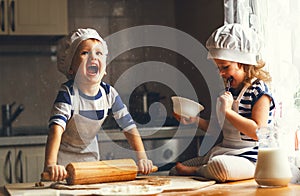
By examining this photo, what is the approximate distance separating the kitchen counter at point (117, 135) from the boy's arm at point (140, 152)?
0.72 m

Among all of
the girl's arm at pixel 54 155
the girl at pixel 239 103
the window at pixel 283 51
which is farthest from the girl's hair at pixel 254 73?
the girl's arm at pixel 54 155

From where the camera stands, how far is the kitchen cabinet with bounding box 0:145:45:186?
2.24 meters

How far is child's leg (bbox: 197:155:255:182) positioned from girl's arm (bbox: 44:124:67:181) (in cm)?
34

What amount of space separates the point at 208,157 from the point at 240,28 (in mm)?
333

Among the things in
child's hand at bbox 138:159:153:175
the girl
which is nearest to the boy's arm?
child's hand at bbox 138:159:153:175

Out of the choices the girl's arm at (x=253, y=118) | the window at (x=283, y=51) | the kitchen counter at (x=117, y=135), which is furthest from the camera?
the kitchen counter at (x=117, y=135)

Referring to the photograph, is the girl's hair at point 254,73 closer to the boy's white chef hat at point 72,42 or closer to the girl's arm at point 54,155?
the boy's white chef hat at point 72,42

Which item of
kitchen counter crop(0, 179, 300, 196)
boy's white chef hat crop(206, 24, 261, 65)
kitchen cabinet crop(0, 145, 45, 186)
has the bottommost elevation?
kitchen cabinet crop(0, 145, 45, 186)

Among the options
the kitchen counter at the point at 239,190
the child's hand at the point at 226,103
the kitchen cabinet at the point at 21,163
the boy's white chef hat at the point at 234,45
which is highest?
the boy's white chef hat at the point at 234,45

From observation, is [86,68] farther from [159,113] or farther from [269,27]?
[159,113]

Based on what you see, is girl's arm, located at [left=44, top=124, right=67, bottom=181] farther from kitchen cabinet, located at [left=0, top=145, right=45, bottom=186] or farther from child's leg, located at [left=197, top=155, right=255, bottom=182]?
kitchen cabinet, located at [left=0, top=145, right=45, bottom=186]

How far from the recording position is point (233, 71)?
157 cm

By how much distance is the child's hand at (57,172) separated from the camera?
1.38 metres

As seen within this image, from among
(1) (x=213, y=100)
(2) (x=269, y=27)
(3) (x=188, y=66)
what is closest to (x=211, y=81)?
(1) (x=213, y=100)
